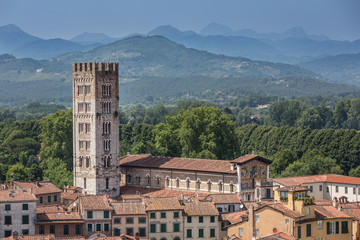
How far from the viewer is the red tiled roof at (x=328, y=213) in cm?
6650

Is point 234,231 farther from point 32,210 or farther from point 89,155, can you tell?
point 89,155

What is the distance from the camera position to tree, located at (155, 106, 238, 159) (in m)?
108

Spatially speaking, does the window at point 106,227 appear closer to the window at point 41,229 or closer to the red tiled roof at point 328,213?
the window at point 41,229

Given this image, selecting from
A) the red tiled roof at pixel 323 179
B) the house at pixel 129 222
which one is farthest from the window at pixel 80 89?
the house at pixel 129 222

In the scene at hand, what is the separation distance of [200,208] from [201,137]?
37905 millimetres

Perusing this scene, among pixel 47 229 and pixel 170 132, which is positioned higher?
pixel 170 132

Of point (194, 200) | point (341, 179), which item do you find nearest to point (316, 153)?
point (341, 179)

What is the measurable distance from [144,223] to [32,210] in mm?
8799

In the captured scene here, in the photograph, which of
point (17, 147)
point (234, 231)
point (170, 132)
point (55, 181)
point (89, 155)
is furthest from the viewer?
point (17, 147)

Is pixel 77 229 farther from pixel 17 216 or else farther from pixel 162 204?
pixel 162 204

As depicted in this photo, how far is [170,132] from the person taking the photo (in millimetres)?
110688

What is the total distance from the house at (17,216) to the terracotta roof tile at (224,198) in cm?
1521

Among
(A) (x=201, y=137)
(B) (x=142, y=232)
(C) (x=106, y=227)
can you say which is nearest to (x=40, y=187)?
→ (C) (x=106, y=227)

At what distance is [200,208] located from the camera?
70.0 m
